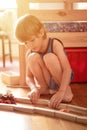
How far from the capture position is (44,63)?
1601 millimetres

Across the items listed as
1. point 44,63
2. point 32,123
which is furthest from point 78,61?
point 32,123

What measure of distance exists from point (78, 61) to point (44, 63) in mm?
412

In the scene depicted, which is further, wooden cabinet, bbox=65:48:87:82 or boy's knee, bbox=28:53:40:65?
wooden cabinet, bbox=65:48:87:82

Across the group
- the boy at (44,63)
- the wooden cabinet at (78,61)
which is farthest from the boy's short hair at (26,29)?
the wooden cabinet at (78,61)

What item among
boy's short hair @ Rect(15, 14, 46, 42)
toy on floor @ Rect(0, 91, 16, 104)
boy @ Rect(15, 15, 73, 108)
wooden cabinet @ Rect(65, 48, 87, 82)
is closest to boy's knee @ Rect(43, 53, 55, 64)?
boy @ Rect(15, 15, 73, 108)

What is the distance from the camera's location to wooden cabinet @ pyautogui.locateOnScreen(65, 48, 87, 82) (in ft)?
6.33

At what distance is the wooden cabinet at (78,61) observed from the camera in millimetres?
1929

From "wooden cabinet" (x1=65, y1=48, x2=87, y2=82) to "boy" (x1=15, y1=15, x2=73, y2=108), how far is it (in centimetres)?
32

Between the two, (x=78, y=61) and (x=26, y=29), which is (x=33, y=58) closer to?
(x=26, y=29)

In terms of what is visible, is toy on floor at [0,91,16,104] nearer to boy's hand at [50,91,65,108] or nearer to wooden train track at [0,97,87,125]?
wooden train track at [0,97,87,125]

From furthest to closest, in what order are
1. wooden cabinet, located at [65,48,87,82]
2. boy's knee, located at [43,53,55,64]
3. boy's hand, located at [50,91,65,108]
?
wooden cabinet, located at [65,48,87,82]
boy's knee, located at [43,53,55,64]
boy's hand, located at [50,91,65,108]

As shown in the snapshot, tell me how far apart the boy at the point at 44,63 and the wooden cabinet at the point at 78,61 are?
0.32 m

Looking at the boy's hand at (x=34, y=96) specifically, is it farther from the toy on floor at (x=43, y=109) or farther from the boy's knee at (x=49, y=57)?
the boy's knee at (x=49, y=57)

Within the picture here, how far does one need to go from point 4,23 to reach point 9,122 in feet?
6.31
